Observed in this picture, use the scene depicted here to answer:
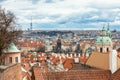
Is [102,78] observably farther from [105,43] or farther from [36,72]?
[105,43]

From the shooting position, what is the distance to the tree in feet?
89.6

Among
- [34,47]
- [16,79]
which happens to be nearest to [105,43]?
[16,79]

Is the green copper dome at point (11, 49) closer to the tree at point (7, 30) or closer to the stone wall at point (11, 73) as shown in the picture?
the tree at point (7, 30)

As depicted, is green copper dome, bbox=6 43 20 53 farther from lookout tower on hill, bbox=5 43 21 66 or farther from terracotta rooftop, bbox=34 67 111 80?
terracotta rooftop, bbox=34 67 111 80

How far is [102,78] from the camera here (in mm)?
19172

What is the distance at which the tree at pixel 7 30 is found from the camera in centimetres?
2730

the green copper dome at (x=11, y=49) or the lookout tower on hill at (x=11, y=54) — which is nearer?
the green copper dome at (x=11, y=49)

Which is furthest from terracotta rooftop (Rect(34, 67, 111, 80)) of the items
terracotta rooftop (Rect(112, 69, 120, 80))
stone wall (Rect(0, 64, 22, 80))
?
stone wall (Rect(0, 64, 22, 80))

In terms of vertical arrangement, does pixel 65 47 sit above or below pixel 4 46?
below

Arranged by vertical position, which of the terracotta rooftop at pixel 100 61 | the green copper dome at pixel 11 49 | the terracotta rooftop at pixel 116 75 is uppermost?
the green copper dome at pixel 11 49

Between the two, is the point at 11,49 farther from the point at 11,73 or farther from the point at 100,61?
the point at 100,61

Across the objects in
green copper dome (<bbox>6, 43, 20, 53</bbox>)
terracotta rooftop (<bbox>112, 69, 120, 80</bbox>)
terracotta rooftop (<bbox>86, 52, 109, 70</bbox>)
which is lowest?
terracotta rooftop (<bbox>86, 52, 109, 70</bbox>)

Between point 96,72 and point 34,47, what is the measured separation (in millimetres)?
A: 142618

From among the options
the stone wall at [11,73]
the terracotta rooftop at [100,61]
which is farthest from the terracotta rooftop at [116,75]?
the stone wall at [11,73]
